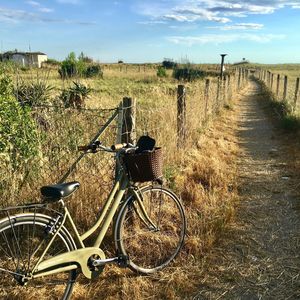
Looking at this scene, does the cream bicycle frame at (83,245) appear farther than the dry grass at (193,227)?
No

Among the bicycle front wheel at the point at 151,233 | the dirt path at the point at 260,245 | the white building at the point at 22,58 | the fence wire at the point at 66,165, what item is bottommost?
the dirt path at the point at 260,245

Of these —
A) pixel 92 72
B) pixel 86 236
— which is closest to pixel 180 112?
pixel 86 236

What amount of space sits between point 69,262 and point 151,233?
4.27 feet

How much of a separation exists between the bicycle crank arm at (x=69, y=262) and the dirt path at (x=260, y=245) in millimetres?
1043

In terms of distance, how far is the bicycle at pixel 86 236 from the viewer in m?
2.78

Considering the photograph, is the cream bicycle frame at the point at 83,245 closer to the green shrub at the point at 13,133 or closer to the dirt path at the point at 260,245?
the dirt path at the point at 260,245

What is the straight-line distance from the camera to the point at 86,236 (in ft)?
10.4

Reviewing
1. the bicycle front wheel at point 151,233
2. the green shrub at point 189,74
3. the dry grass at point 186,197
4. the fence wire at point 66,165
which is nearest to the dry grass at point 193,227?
the dry grass at point 186,197

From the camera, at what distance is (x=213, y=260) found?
4.11 meters

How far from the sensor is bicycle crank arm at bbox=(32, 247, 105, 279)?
2.82m

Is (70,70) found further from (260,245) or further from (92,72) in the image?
(92,72)

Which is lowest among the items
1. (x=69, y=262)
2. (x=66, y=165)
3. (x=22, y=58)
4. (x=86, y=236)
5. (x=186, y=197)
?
(x=186, y=197)

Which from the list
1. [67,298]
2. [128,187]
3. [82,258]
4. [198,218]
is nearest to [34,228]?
[82,258]

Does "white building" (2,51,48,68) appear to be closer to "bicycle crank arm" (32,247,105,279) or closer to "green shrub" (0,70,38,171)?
"green shrub" (0,70,38,171)
